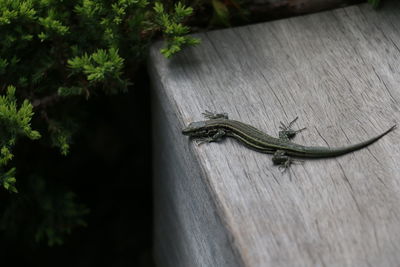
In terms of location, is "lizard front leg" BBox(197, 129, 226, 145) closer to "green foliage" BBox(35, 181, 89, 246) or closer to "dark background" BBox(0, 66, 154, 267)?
"green foliage" BBox(35, 181, 89, 246)

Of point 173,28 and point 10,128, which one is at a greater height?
point 173,28

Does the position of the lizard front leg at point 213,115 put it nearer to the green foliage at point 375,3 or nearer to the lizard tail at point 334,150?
the lizard tail at point 334,150

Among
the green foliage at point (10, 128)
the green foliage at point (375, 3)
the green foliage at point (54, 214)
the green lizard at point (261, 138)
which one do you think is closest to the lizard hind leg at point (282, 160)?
the green lizard at point (261, 138)

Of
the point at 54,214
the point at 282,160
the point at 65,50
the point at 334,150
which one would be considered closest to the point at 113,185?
the point at 54,214

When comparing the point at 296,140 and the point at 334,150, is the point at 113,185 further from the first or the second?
the point at 334,150

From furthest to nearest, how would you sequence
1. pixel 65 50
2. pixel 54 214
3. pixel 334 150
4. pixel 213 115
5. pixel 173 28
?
pixel 54 214 → pixel 65 50 → pixel 173 28 → pixel 213 115 → pixel 334 150

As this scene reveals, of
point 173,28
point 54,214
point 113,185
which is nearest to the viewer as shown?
point 173,28
